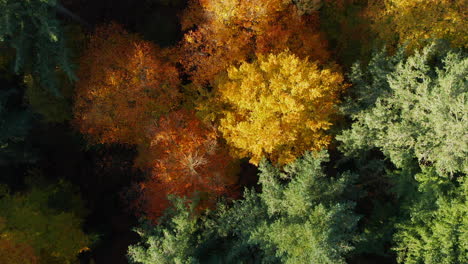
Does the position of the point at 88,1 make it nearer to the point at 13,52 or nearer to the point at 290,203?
the point at 13,52

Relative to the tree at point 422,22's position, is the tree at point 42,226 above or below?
below

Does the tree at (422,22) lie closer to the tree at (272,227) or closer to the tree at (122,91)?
the tree at (272,227)

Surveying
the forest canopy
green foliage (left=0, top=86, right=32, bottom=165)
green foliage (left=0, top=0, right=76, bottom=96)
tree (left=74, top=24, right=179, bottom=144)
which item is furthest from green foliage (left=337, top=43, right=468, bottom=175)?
green foliage (left=0, top=86, right=32, bottom=165)

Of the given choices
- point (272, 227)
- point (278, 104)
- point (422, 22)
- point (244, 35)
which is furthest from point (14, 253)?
point (422, 22)

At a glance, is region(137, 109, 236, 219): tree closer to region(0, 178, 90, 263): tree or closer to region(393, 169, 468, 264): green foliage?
region(0, 178, 90, 263): tree

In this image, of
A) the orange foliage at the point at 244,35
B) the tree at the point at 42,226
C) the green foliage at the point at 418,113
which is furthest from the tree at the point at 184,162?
the green foliage at the point at 418,113

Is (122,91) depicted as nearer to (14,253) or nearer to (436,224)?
(14,253)
